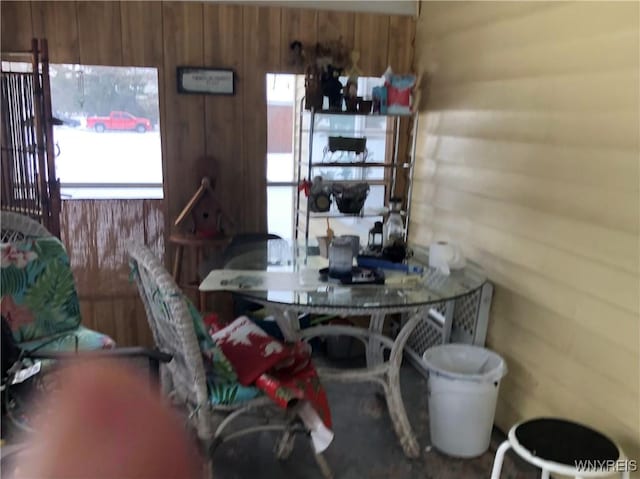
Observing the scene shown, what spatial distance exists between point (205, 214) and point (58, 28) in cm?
122

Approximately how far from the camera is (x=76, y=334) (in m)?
2.36

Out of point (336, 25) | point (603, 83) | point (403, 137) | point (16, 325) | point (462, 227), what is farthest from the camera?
point (403, 137)

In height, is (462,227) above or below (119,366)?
above

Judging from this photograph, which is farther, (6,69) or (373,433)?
(6,69)

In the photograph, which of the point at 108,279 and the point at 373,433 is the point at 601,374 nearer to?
the point at 373,433

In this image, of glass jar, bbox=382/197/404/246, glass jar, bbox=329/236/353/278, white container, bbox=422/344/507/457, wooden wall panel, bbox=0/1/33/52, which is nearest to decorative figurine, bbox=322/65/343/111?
glass jar, bbox=382/197/404/246

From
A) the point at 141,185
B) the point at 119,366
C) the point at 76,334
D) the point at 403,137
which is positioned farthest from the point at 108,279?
the point at 403,137

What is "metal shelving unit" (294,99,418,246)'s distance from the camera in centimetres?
312

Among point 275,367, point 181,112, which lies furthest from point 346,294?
point 181,112

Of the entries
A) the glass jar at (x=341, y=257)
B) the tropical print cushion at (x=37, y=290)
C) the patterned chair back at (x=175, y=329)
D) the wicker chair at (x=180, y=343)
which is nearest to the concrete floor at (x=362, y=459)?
the wicker chair at (x=180, y=343)

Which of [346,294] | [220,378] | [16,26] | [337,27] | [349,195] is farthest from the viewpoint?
[337,27]

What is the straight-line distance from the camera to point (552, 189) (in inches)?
85.0

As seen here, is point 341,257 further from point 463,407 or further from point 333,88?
point 333,88

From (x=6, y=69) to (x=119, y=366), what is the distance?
188cm
